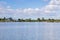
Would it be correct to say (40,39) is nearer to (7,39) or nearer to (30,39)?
(30,39)

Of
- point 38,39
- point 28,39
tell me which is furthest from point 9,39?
point 38,39

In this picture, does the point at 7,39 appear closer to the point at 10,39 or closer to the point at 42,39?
the point at 10,39

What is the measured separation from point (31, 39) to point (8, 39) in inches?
44.0

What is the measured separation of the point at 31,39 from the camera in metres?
6.53

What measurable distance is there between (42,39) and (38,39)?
→ 194 mm

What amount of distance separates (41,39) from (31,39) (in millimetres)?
503

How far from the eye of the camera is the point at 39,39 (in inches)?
261

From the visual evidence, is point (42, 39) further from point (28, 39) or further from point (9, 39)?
point (9, 39)

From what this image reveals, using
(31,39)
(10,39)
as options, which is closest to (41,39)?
(31,39)

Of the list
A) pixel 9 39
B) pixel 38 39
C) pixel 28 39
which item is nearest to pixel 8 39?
pixel 9 39

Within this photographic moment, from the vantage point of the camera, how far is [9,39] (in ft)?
21.8

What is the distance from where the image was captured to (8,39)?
665cm

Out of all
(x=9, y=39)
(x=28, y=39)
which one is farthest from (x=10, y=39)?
(x=28, y=39)

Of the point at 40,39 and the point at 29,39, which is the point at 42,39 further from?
the point at 29,39
